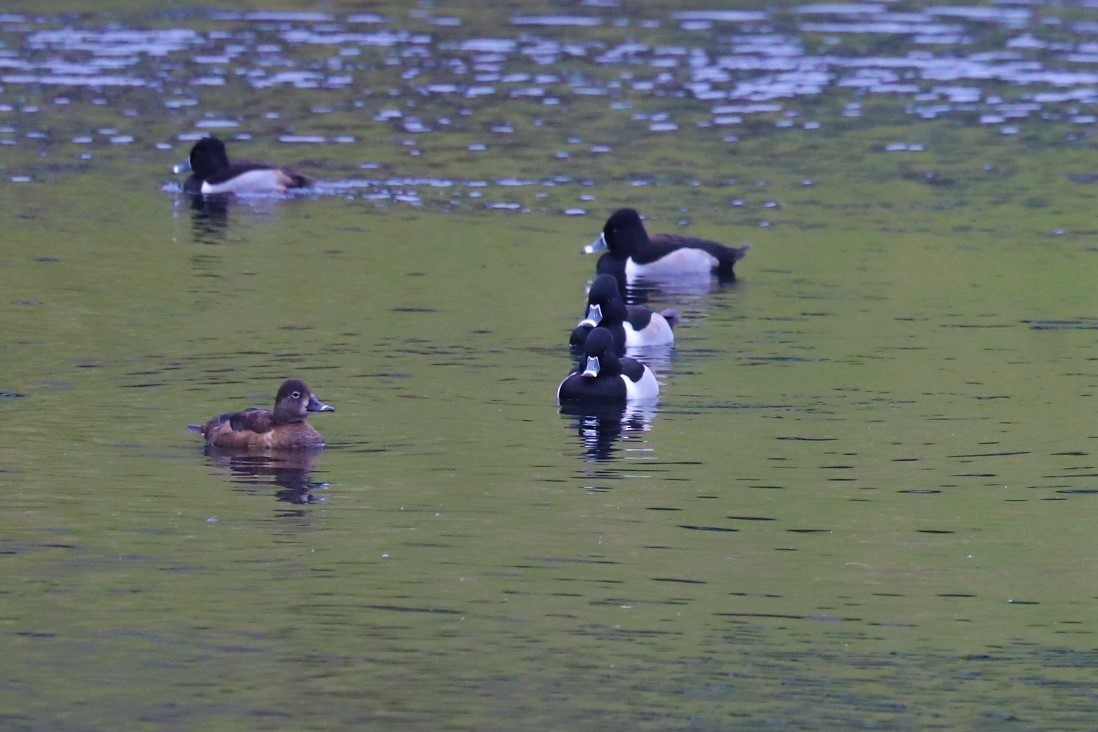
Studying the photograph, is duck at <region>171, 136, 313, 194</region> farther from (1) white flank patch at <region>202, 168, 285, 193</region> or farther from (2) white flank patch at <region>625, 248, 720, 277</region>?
(2) white flank patch at <region>625, 248, 720, 277</region>

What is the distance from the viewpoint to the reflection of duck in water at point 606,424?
18.4 meters

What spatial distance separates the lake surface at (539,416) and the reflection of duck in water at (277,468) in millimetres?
47

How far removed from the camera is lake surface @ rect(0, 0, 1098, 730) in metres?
12.6

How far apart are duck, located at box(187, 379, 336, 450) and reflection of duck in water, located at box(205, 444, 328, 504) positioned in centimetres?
6

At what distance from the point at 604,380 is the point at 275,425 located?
3.56m

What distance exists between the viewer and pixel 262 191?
3359cm

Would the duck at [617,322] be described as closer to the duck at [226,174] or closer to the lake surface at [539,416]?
the lake surface at [539,416]

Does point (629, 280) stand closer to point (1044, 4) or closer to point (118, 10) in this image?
point (118, 10)

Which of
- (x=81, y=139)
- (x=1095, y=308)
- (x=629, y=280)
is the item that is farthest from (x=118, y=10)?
(x=1095, y=308)

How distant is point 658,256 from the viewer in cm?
2811

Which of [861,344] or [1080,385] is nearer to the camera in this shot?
[1080,385]

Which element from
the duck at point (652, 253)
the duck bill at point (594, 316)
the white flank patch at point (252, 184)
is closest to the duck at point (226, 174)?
the white flank patch at point (252, 184)

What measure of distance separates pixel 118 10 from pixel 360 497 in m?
41.3

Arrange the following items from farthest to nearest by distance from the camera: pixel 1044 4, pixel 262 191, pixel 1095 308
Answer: pixel 1044 4 → pixel 262 191 → pixel 1095 308
